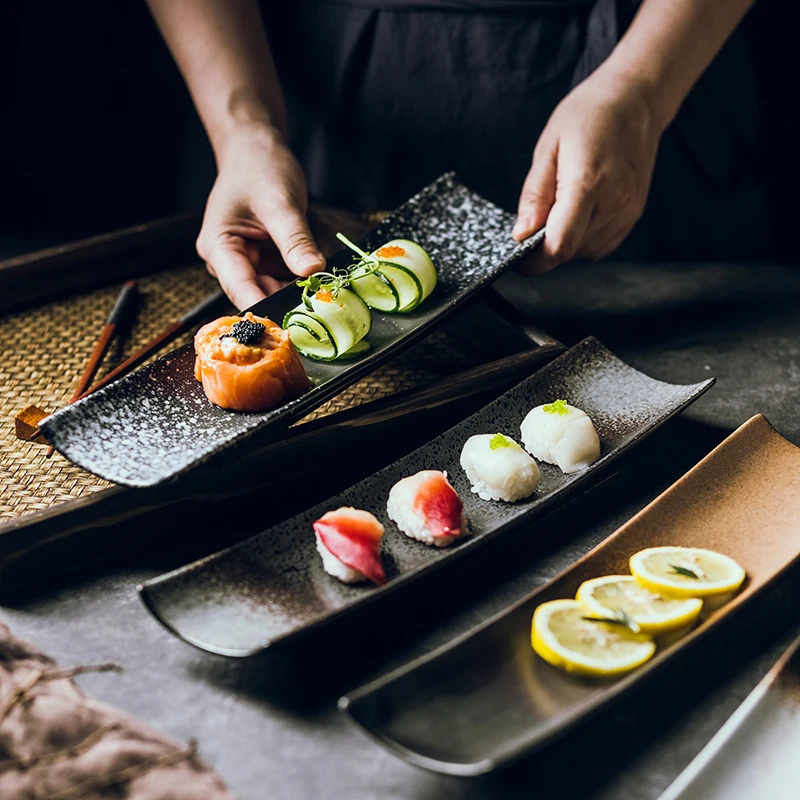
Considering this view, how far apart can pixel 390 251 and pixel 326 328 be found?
43cm

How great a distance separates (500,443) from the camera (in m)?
2.14

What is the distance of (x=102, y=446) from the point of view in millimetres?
2125

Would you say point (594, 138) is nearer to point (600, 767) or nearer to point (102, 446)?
point (102, 446)

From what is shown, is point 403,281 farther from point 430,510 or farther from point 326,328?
point 430,510

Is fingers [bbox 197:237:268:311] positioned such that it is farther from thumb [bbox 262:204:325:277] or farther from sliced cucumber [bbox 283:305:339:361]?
sliced cucumber [bbox 283:305:339:361]

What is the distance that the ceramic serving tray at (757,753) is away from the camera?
1.45 m

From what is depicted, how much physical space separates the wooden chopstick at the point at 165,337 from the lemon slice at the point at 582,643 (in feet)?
4.48

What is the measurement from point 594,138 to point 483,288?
613 mm

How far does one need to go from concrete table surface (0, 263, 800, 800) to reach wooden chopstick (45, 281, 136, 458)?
A: 63 cm

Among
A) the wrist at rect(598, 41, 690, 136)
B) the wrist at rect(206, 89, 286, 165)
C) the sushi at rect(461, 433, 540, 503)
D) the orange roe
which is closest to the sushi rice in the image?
the sushi at rect(461, 433, 540, 503)

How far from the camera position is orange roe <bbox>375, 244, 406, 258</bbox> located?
2760 mm

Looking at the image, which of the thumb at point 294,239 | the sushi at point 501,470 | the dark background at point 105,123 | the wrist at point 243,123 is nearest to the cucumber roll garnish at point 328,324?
the thumb at point 294,239

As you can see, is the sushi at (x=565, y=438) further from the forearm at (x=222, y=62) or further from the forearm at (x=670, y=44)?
Result: the forearm at (x=222, y=62)

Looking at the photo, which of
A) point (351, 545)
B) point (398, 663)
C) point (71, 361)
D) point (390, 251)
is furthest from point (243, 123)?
point (398, 663)
